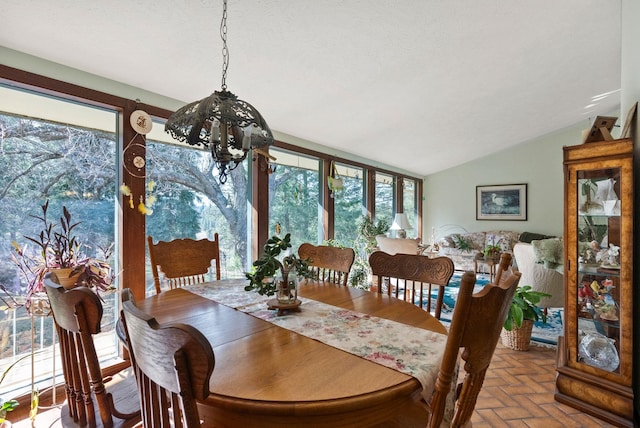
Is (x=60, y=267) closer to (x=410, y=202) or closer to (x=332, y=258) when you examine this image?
(x=332, y=258)

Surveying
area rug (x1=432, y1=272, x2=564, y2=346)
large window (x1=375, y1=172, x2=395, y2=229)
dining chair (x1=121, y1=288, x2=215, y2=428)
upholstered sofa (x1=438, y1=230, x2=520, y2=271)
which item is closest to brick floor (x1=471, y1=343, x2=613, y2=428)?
area rug (x1=432, y1=272, x2=564, y2=346)

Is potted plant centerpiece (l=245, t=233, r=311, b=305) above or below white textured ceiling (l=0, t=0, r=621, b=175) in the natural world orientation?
below

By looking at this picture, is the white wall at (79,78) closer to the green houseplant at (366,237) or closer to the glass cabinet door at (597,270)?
the glass cabinet door at (597,270)

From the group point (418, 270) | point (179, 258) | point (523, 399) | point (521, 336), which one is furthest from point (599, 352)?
point (179, 258)

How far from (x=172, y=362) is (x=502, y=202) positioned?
7834mm

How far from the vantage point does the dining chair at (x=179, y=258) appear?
6.68ft

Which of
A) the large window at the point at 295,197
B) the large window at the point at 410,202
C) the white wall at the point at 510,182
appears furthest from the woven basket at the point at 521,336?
the white wall at the point at 510,182

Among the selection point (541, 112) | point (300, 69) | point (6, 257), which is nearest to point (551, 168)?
point (541, 112)

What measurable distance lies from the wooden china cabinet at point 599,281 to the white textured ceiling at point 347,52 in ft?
4.45

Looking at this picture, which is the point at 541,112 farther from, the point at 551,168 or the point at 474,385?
the point at 474,385

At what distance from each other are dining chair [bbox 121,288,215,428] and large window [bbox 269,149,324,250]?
10.0ft

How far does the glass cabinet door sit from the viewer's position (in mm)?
1920

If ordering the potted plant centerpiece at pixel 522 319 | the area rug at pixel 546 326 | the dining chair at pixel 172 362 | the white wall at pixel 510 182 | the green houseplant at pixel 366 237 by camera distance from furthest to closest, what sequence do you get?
1. the white wall at pixel 510 182
2. the green houseplant at pixel 366 237
3. the area rug at pixel 546 326
4. the potted plant centerpiece at pixel 522 319
5. the dining chair at pixel 172 362

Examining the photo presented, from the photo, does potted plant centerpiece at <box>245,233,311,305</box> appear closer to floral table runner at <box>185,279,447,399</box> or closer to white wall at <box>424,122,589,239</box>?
floral table runner at <box>185,279,447,399</box>
